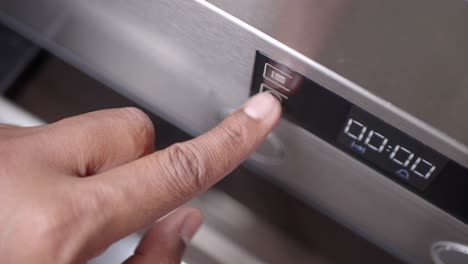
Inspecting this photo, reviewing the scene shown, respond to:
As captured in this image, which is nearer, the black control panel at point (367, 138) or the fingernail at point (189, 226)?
the black control panel at point (367, 138)

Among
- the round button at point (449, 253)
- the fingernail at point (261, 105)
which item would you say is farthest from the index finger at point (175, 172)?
the round button at point (449, 253)

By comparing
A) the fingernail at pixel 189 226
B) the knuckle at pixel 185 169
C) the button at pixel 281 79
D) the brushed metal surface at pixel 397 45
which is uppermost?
the brushed metal surface at pixel 397 45

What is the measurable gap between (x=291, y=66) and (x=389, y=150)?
0.07 meters

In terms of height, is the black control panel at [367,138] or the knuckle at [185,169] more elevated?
the black control panel at [367,138]

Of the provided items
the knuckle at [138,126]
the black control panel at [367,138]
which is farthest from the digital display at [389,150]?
the knuckle at [138,126]

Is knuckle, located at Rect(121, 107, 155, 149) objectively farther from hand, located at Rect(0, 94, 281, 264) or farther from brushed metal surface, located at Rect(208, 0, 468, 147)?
brushed metal surface, located at Rect(208, 0, 468, 147)

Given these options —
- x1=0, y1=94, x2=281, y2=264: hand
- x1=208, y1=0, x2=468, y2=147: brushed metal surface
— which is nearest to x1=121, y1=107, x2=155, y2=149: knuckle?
x1=0, y1=94, x2=281, y2=264: hand

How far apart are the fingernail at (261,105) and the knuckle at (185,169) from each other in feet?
0.14

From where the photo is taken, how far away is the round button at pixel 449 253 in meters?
0.35

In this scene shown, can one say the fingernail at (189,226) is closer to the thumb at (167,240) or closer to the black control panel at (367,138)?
the thumb at (167,240)

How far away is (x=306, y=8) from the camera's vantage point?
269 mm

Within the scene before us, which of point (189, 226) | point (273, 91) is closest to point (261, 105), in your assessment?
point (273, 91)

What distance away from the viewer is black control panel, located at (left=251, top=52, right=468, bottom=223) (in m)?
0.29

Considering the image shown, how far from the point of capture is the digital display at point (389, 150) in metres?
0.29
